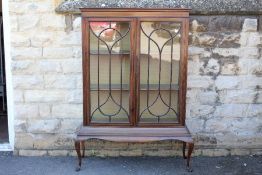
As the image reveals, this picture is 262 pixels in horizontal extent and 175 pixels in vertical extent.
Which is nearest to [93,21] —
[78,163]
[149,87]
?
[149,87]

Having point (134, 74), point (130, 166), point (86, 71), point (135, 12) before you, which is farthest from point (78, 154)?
point (135, 12)

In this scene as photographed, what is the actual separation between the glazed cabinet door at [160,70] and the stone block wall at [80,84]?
40 centimetres

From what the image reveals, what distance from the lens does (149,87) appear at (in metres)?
3.84

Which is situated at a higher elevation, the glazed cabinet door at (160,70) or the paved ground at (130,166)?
the glazed cabinet door at (160,70)

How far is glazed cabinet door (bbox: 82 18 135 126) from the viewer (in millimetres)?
3686

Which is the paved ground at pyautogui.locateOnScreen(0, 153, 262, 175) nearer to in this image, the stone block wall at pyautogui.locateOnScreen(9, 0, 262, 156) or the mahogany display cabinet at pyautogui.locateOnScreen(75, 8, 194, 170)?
the stone block wall at pyautogui.locateOnScreen(9, 0, 262, 156)

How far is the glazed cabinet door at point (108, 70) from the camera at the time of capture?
3.69 m

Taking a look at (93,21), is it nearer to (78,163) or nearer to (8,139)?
(78,163)

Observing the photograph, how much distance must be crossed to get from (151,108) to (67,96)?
960 millimetres

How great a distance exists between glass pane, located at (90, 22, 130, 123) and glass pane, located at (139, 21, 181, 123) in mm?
163

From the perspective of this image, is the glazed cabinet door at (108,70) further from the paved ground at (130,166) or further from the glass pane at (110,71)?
the paved ground at (130,166)

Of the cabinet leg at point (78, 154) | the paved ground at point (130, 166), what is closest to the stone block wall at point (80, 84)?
the paved ground at point (130, 166)

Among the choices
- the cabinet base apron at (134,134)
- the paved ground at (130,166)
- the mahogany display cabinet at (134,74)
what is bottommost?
the paved ground at (130,166)

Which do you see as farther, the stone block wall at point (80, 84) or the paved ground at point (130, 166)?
the stone block wall at point (80, 84)
